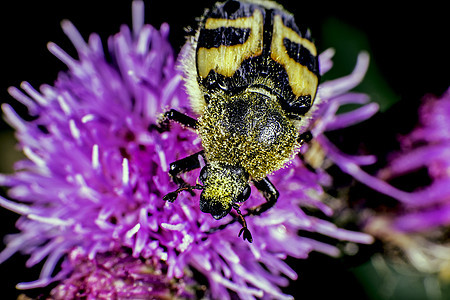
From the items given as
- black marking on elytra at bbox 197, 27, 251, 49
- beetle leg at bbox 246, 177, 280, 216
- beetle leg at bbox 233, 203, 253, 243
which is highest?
black marking on elytra at bbox 197, 27, 251, 49

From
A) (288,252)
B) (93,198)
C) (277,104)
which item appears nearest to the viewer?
(277,104)

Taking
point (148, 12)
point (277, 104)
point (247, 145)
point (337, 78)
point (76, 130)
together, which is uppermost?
point (148, 12)

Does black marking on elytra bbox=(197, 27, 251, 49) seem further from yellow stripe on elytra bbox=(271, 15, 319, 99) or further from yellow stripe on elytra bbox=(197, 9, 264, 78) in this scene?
yellow stripe on elytra bbox=(271, 15, 319, 99)

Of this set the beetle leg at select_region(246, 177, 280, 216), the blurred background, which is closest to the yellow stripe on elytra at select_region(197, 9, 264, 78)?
the beetle leg at select_region(246, 177, 280, 216)

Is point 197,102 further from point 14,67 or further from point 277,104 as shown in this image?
point 14,67

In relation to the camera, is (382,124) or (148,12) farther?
(148,12)

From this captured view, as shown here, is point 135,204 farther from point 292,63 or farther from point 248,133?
point 292,63

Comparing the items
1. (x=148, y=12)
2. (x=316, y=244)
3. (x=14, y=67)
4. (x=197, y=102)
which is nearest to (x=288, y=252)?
(x=316, y=244)

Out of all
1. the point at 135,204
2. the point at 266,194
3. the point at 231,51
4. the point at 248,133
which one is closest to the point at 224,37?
the point at 231,51

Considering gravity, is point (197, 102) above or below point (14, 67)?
below
